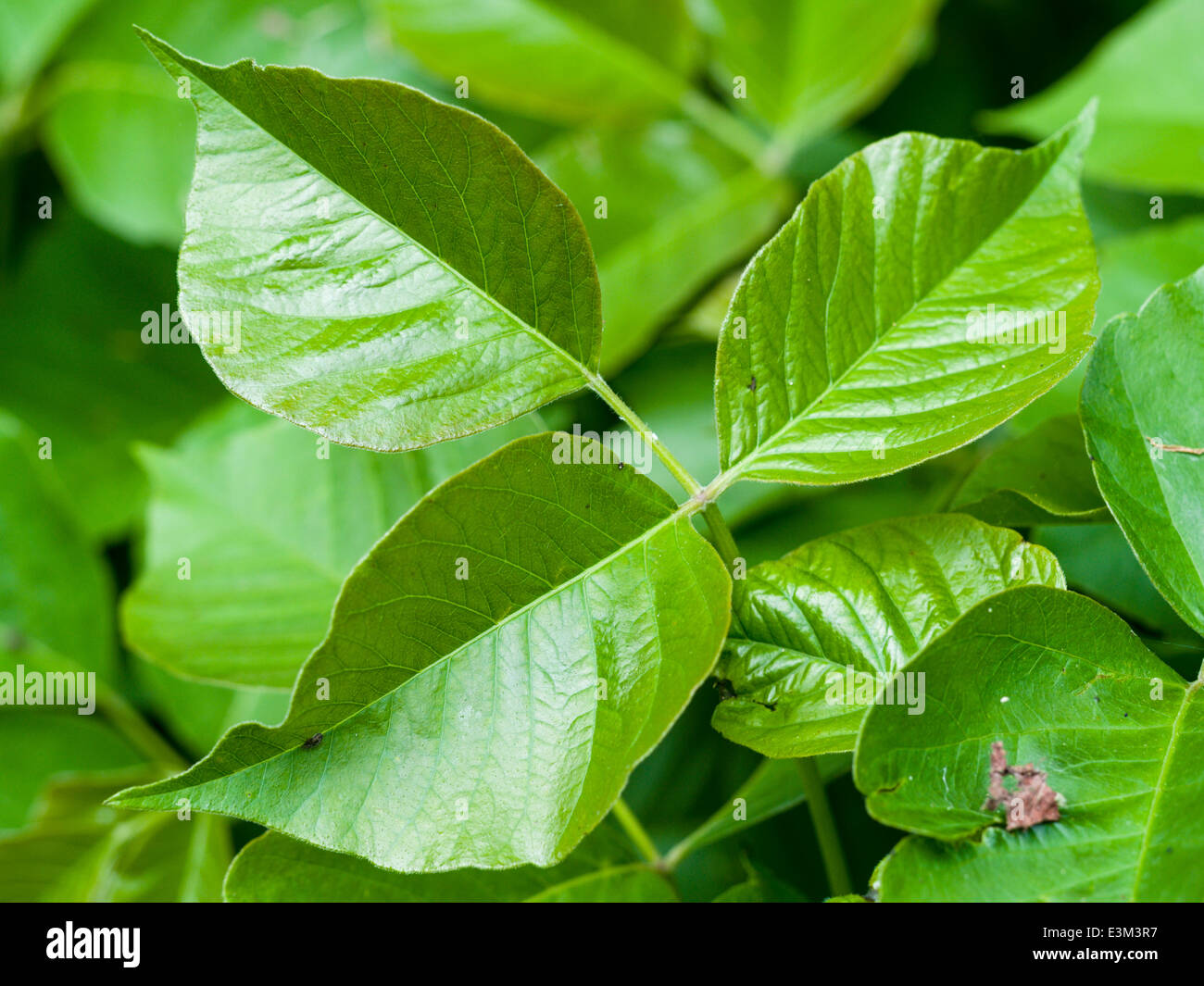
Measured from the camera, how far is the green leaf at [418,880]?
393mm

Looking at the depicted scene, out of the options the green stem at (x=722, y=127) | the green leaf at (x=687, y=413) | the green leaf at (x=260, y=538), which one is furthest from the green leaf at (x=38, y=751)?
→ the green stem at (x=722, y=127)

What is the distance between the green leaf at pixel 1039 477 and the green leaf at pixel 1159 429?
37 mm

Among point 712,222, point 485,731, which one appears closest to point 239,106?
point 485,731

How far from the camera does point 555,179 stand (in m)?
0.79

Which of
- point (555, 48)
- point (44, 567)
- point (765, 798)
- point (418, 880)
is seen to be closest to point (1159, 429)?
point (765, 798)

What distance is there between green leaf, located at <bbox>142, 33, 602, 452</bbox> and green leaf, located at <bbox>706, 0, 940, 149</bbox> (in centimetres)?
54

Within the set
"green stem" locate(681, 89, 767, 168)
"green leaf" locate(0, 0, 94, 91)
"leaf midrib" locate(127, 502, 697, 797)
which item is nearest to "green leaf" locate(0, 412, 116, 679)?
"green leaf" locate(0, 0, 94, 91)

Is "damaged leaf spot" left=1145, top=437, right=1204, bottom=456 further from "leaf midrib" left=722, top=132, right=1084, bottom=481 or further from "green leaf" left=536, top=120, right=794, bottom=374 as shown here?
"green leaf" left=536, top=120, right=794, bottom=374

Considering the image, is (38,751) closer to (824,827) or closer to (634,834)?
(634,834)

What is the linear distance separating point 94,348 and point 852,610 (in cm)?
90

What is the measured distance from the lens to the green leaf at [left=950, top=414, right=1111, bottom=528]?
41 cm

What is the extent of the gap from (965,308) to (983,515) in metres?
0.09

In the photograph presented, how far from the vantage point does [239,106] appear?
332mm

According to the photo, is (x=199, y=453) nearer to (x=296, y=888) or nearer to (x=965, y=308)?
(x=296, y=888)
